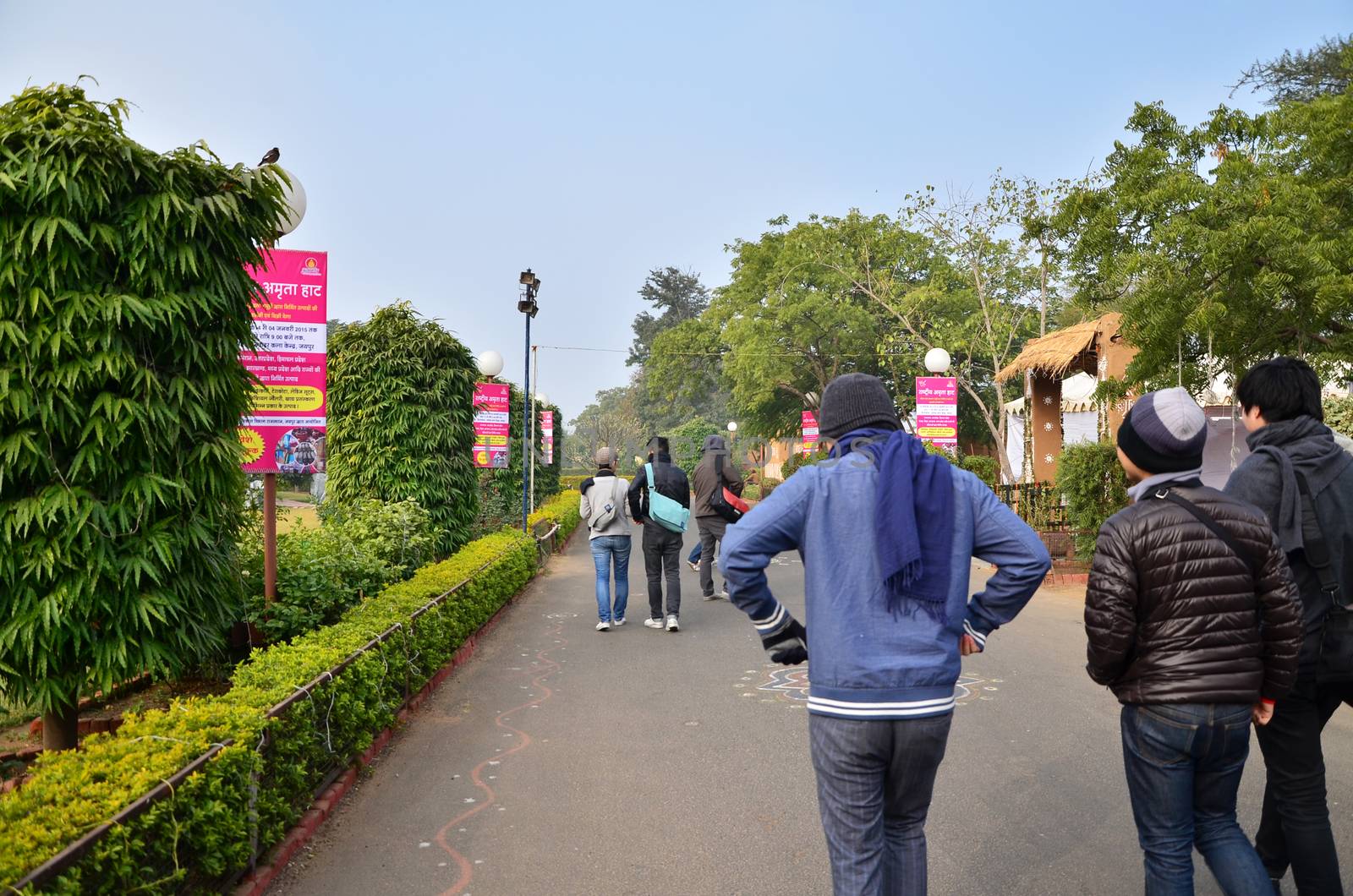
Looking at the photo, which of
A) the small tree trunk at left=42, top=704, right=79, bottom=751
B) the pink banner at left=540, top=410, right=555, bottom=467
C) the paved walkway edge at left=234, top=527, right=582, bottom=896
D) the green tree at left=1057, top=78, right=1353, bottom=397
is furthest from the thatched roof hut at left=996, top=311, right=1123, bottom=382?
the small tree trunk at left=42, top=704, right=79, bottom=751

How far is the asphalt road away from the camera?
3865mm

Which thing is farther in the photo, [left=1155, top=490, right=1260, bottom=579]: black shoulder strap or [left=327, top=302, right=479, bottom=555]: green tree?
[left=327, top=302, right=479, bottom=555]: green tree

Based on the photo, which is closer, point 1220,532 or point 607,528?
point 1220,532

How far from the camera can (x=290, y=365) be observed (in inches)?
287

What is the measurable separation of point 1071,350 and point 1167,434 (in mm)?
16131

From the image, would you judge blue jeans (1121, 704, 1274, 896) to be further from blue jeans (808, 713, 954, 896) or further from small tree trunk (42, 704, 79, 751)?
small tree trunk (42, 704, 79, 751)

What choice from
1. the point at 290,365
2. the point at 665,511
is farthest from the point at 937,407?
the point at 290,365

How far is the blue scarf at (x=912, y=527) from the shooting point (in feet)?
8.46

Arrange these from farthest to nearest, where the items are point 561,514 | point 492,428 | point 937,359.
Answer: point 561,514, point 492,428, point 937,359

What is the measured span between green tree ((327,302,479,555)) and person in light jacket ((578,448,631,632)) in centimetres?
→ 309

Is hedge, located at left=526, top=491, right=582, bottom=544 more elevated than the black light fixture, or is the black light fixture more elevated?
the black light fixture

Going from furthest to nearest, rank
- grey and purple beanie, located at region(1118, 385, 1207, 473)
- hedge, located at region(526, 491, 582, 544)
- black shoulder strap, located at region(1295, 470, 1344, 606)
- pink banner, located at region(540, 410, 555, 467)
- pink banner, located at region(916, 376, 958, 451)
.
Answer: pink banner, located at region(540, 410, 555, 467) < hedge, located at region(526, 491, 582, 544) < pink banner, located at region(916, 376, 958, 451) < black shoulder strap, located at region(1295, 470, 1344, 606) < grey and purple beanie, located at region(1118, 385, 1207, 473)

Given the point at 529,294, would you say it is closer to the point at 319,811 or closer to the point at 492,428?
the point at 492,428

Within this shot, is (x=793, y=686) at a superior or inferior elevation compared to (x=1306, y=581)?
inferior
